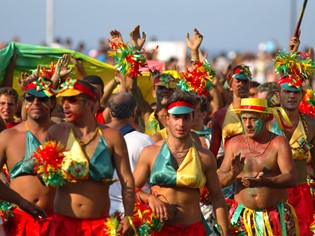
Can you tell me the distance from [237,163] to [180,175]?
2.51 feet

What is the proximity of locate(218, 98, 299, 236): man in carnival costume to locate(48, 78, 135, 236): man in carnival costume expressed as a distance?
1.80m

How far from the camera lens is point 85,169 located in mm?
10312

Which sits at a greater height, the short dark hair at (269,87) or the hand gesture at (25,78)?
the hand gesture at (25,78)

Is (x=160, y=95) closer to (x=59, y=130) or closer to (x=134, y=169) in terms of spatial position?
(x=134, y=169)

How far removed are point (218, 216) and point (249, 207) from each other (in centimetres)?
168

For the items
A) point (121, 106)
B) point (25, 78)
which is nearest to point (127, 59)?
point (25, 78)

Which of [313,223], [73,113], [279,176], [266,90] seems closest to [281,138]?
[279,176]

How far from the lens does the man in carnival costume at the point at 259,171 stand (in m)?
12.2

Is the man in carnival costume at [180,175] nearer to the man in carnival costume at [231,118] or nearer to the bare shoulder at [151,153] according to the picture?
the bare shoulder at [151,153]

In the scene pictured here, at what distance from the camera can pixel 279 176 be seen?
1187 cm

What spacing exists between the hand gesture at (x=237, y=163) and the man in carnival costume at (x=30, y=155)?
1.76 m

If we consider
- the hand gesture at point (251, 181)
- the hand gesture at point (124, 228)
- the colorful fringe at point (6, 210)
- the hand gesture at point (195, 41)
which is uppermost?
the hand gesture at point (195, 41)

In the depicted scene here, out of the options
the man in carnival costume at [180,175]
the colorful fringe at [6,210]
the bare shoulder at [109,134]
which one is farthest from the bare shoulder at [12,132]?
the man in carnival costume at [180,175]

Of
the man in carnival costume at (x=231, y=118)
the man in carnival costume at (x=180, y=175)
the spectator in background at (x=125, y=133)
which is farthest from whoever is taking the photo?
the man in carnival costume at (x=231, y=118)
